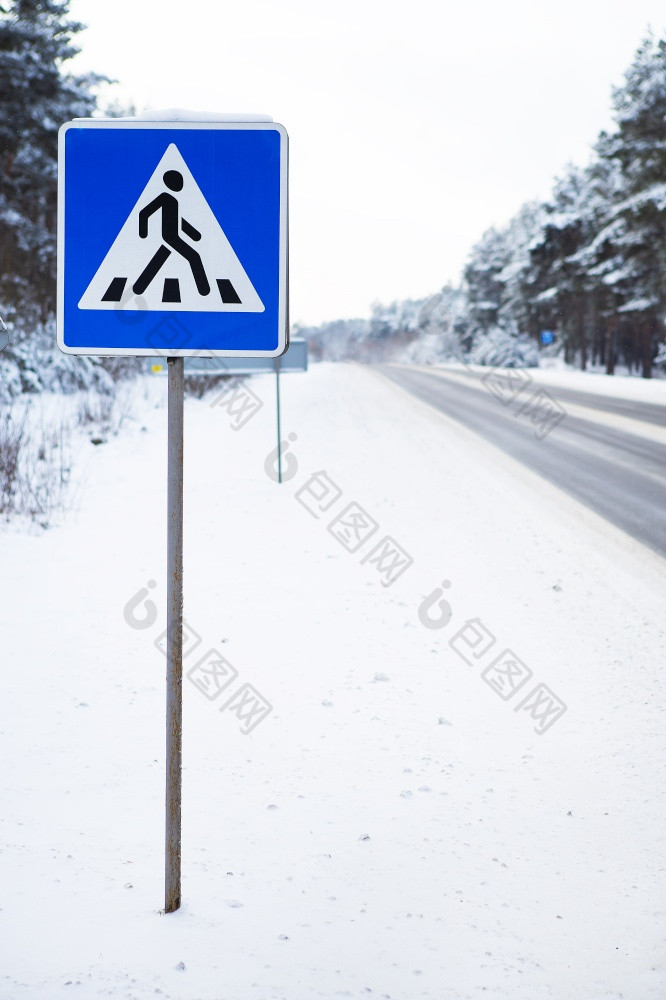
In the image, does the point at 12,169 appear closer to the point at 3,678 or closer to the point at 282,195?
the point at 3,678

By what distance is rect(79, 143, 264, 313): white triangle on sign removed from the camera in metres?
2.32

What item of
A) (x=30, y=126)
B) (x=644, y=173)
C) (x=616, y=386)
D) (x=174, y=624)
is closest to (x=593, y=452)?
(x=174, y=624)

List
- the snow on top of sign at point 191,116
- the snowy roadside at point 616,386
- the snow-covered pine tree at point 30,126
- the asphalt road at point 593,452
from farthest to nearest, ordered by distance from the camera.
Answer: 1. the snowy roadside at point 616,386
2. the snow-covered pine tree at point 30,126
3. the asphalt road at point 593,452
4. the snow on top of sign at point 191,116

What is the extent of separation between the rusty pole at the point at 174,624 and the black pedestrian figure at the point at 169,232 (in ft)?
0.83

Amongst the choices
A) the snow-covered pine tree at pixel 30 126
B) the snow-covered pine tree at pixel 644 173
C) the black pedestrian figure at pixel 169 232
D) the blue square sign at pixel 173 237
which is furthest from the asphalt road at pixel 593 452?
the snow-covered pine tree at pixel 644 173

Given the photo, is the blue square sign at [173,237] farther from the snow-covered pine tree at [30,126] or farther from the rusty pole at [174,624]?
the snow-covered pine tree at [30,126]

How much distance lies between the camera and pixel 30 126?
68.0 feet

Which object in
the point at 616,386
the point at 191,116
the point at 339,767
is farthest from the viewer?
the point at 616,386

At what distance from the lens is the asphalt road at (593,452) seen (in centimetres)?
931

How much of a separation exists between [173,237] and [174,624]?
3.73 feet

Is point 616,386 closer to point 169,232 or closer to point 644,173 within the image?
point 644,173

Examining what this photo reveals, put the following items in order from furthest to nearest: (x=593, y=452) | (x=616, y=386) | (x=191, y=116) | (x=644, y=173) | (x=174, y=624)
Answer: (x=644, y=173), (x=616, y=386), (x=593, y=452), (x=174, y=624), (x=191, y=116)

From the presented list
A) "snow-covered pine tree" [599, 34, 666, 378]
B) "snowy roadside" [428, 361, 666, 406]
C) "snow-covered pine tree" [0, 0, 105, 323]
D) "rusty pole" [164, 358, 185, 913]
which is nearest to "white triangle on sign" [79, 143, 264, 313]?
"rusty pole" [164, 358, 185, 913]

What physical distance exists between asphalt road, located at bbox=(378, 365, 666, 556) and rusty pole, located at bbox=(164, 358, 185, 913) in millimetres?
6096
